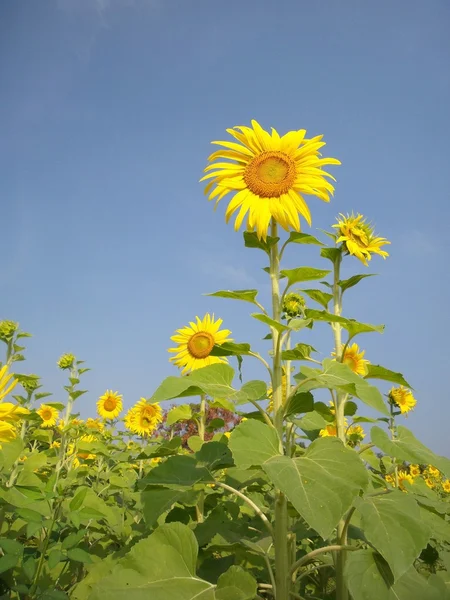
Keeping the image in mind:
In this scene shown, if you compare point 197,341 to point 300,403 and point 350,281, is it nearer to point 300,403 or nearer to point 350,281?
point 350,281

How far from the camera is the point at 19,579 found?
274 centimetres

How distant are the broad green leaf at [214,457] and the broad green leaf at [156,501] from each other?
20 centimetres

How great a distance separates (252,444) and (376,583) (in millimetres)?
662

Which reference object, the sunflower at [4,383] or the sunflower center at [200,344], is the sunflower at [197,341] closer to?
the sunflower center at [200,344]

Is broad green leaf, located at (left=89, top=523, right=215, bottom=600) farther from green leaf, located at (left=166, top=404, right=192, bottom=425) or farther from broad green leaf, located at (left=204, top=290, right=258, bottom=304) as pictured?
green leaf, located at (left=166, top=404, right=192, bottom=425)

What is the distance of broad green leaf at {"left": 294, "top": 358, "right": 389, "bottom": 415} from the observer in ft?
6.18

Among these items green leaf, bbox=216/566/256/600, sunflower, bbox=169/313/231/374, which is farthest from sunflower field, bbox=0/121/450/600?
sunflower, bbox=169/313/231/374

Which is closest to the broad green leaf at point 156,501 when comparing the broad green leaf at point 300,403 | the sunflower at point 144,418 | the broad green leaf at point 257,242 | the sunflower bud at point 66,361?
the broad green leaf at point 300,403

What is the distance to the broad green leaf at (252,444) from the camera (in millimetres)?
1577

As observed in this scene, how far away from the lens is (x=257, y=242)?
2.45 m

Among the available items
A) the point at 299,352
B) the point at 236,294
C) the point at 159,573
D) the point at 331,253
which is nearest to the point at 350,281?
the point at 331,253

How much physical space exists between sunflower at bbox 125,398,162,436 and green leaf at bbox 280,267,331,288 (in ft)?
19.9

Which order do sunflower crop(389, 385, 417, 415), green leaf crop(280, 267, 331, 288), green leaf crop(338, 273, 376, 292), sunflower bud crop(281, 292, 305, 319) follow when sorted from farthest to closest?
1. sunflower crop(389, 385, 417, 415)
2. sunflower bud crop(281, 292, 305, 319)
3. green leaf crop(338, 273, 376, 292)
4. green leaf crop(280, 267, 331, 288)

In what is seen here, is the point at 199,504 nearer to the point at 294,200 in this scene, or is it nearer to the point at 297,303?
the point at 297,303
